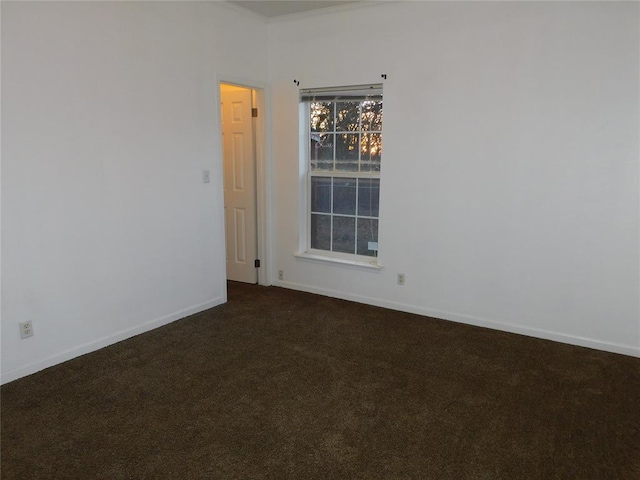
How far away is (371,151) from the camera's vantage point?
4156 mm

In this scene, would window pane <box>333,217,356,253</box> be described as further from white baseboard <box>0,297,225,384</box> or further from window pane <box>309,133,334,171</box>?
white baseboard <box>0,297,225,384</box>

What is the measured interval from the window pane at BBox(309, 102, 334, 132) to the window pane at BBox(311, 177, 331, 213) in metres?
0.48

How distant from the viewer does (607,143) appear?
3.13 m

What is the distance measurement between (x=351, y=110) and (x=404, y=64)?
642mm

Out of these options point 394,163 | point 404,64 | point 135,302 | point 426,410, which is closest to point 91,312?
point 135,302

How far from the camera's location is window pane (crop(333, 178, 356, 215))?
4.34m

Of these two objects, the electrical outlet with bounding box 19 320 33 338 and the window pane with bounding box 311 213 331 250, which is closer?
the electrical outlet with bounding box 19 320 33 338

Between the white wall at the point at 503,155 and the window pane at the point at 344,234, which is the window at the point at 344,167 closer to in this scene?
the window pane at the point at 344,234

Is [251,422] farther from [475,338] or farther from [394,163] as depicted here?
[394,163]

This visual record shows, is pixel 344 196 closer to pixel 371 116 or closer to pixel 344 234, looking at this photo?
pixel 344 234

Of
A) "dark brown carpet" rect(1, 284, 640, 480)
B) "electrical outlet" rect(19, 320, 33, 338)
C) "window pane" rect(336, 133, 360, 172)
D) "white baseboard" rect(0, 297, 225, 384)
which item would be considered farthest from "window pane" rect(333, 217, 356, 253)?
"electrical outlet" rect(19, 320, 33, 338)

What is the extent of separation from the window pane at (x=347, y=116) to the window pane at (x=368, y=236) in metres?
0.85

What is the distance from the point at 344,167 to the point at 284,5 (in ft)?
4.86

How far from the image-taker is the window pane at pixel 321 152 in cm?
439
